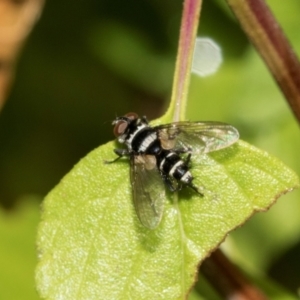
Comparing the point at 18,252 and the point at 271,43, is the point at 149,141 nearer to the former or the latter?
the point at 271,43

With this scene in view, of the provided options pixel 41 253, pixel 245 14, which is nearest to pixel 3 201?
pixel 41 253

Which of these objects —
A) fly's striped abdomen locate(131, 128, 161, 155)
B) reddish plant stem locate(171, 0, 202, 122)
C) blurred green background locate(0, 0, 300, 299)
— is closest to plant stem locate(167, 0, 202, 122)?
reddish plant stem locate(171, 0, 202, 122)

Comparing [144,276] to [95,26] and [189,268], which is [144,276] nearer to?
[189,268]

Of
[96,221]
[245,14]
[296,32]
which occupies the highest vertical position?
[296,32]

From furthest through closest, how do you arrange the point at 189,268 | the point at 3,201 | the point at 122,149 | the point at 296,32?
the point at 3,201 < the point at 296,32 < the point at 122,149 < the point at 189,268

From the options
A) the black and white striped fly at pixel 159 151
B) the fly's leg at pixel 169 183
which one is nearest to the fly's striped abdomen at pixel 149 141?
the black and white striped fly at pixel 159 151

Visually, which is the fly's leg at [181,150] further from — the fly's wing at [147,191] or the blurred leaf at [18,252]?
the blurred leaf at [18,252]
